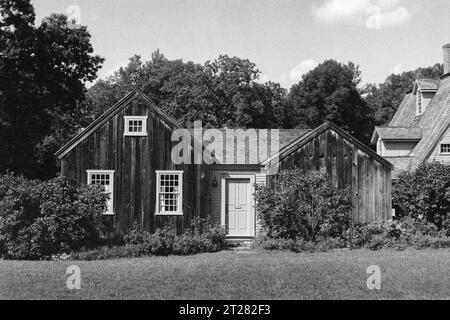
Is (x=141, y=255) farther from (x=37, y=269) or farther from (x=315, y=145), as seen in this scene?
(x=315, y=145)

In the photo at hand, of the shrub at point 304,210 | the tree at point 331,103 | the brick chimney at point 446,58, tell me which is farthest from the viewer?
the tree at point 331,103

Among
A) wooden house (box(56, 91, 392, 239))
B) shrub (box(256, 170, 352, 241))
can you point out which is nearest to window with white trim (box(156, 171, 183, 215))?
wooden house (box(56, 91, 392, 239))

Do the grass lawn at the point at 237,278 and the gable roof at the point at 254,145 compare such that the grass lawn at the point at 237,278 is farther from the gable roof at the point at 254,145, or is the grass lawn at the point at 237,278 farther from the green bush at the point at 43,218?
the gable roof at the point at 254,145

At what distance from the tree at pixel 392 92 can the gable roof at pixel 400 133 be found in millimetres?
26775

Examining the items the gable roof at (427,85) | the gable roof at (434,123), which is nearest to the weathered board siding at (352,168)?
the gable roof at (434,123)

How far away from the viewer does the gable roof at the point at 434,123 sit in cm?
2902

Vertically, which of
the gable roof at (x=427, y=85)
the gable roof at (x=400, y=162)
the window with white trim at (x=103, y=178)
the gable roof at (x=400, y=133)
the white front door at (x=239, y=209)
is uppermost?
the gable roof at (x=427, y=85)

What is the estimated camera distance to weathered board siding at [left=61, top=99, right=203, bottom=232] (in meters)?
22.0

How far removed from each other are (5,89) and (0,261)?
13575 mm

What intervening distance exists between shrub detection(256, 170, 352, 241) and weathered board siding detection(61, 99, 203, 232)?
320 centimetres

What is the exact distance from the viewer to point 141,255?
18531mm

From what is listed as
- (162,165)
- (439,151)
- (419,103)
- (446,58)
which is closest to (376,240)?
(162,165)

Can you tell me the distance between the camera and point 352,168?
22.8 m

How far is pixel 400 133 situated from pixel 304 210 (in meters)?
13.9
